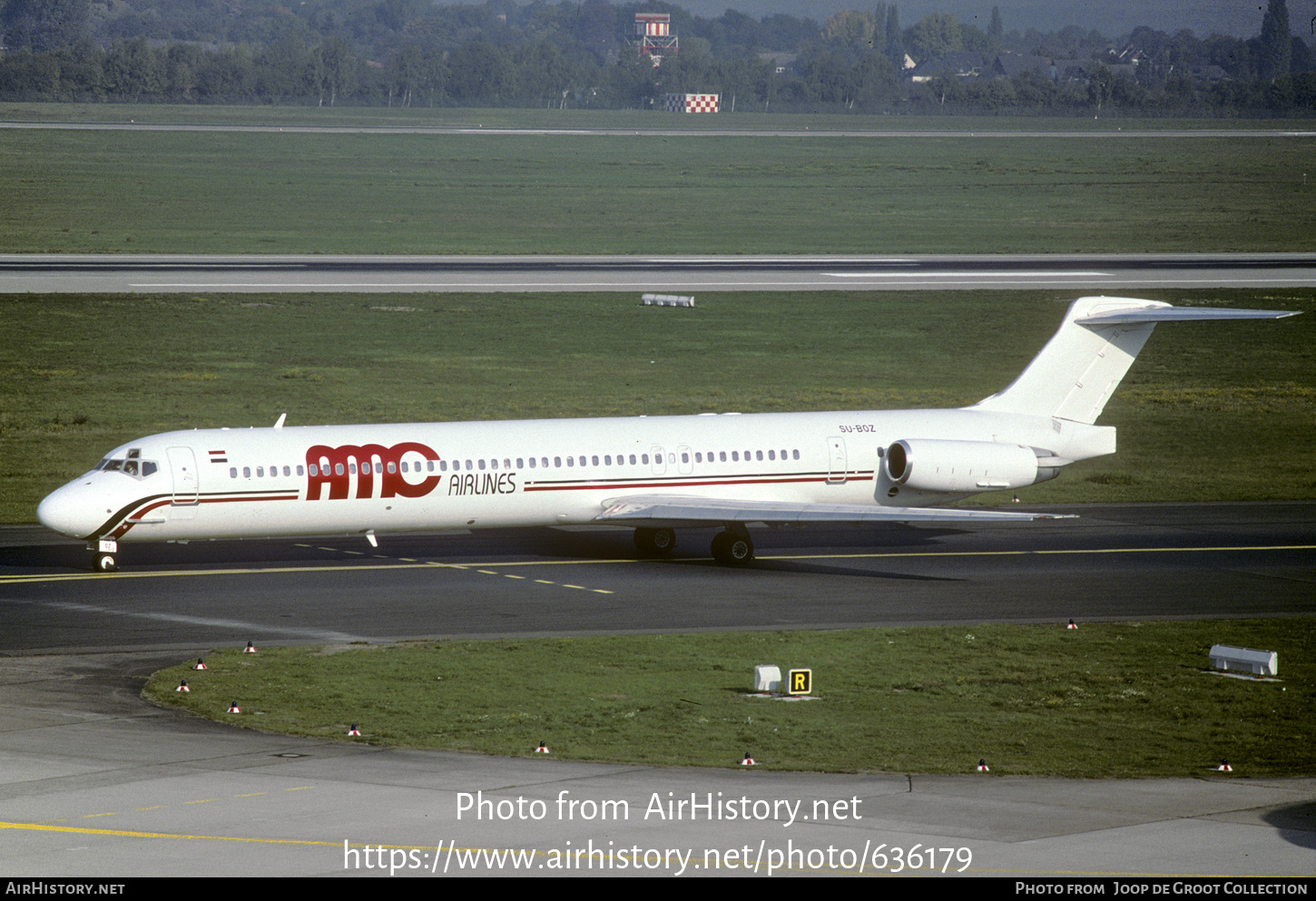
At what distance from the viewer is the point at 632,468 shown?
130 ft

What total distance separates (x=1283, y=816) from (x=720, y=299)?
6544 cm

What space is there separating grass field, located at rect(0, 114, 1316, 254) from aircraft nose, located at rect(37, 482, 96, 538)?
225 ft

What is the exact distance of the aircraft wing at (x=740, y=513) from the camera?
37.8 meters

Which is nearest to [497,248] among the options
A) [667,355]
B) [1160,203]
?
[667,355]

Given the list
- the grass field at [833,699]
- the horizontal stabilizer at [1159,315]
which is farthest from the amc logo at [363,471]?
the horizontal stabilizer at [1159,315]

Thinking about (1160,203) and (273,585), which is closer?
(273,585)

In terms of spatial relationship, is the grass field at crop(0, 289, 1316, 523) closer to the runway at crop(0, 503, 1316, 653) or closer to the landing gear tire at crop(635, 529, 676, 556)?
the runway at crop(0, 503, 1316, 653)

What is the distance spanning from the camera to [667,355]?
7131 cm

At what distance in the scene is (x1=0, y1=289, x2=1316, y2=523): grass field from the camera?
182 feet

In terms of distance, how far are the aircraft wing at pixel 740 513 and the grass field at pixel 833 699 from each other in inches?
192

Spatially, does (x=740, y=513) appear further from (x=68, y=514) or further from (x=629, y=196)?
(x=629, y=196)

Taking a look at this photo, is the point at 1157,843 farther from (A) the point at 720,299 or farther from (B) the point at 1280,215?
(B) the point at 1280,215

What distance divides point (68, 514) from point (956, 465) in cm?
1989

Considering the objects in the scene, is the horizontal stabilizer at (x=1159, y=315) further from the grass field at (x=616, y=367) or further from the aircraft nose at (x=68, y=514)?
the aircraft nose at (x=68, y=514)
